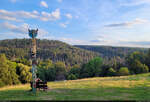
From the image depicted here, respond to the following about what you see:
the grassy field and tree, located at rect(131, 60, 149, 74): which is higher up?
the grassy field

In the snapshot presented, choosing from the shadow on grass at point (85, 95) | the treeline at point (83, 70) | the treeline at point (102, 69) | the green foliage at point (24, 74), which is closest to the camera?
the shadow on grass at point (85, 95)

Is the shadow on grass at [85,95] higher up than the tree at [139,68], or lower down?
higher up

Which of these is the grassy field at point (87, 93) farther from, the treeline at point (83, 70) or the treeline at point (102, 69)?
the treeline at point (102, 69)

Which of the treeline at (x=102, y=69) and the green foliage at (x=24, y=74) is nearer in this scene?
the green foliage at (x=24, y=74)

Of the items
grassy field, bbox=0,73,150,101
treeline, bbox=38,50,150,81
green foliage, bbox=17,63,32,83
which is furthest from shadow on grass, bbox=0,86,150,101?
treeline, bbox=38,50,150,81

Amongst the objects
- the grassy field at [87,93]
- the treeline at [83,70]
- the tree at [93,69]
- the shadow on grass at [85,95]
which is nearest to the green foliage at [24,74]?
the treeline at [83,70]

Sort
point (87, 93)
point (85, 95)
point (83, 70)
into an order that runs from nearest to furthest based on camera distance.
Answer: point (85, 95) < point (87, 93) < point (83, 70)

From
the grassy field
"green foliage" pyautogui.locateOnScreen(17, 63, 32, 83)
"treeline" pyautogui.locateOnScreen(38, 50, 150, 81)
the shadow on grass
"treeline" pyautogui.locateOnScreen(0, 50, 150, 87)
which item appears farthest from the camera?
"treeline" pyautogui.locateOnScreen(38, 50, 150, 81)

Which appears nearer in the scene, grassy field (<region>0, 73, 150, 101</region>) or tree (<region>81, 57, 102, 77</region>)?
grassy field (<region>0, 73, 150, 101</region>)

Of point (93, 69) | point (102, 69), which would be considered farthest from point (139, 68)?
point (93, 69)

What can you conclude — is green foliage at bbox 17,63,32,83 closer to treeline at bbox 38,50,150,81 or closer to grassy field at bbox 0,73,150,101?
treeline at bbox 38,50,150,81

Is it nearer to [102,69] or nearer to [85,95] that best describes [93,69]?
[102,69]

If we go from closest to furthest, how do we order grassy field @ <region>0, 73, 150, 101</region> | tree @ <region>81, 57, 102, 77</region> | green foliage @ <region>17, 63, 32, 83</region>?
grassy field @ <region>0, 73, 150, 101</region>, green foliage @ <region>17, 63, 32, 83</region>, tree @ <region>81, 57, 102, 77</region>

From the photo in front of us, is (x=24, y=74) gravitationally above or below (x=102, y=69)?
above
